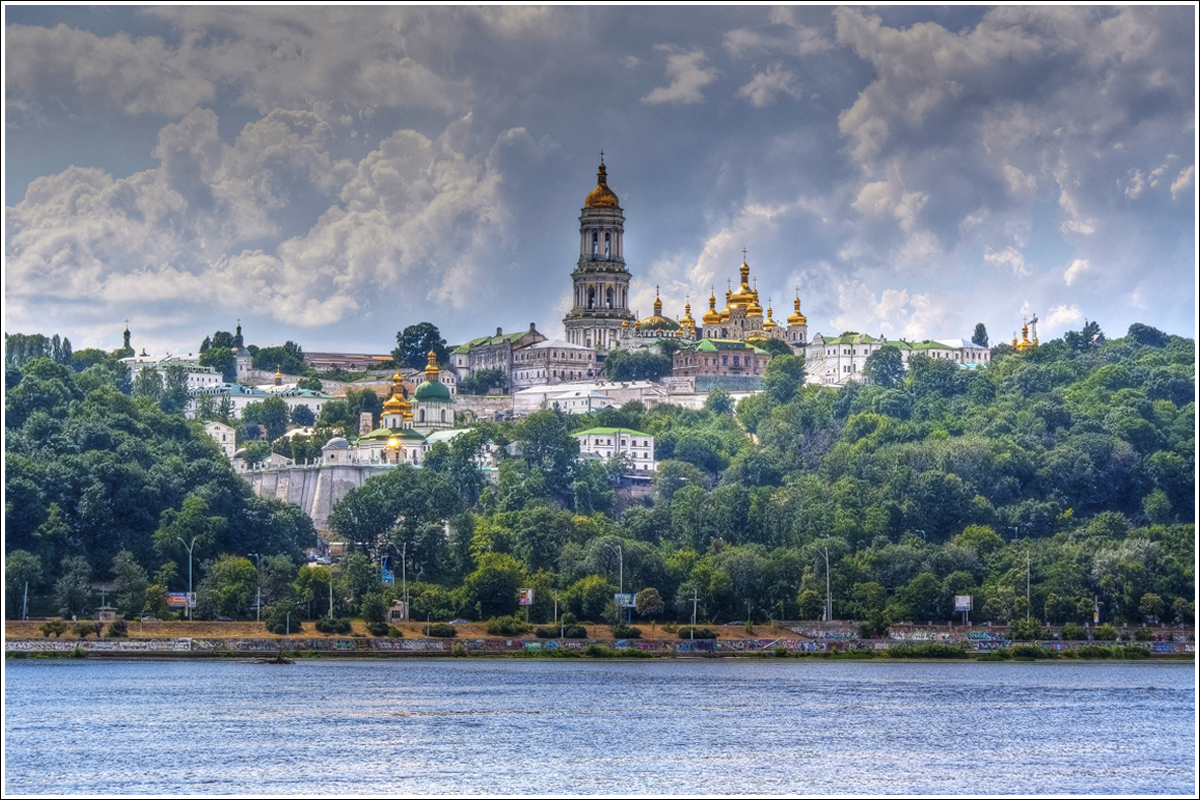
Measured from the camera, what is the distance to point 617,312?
564 feet

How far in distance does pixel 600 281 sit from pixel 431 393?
95.7 ft

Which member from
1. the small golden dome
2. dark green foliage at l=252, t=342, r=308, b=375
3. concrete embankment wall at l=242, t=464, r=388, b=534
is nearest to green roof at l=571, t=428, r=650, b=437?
the small golden dome

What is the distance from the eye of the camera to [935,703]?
6712cm

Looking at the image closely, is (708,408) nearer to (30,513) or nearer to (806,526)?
(806,526)

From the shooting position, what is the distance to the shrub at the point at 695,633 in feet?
288

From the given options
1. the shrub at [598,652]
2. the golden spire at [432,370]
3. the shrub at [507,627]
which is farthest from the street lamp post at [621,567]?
the golden spire at [432,370]

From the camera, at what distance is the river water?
4878cm

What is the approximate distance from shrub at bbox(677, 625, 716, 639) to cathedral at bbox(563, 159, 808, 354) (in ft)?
259

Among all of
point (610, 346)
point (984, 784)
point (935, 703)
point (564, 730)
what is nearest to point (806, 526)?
point (935, 703)

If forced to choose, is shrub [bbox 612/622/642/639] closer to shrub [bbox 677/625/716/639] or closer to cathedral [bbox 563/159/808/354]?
shrub [bbox 677/625/716/639]

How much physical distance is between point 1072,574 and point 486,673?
27469 millimetres

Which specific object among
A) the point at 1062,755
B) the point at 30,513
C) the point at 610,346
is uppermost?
the point at 610,346

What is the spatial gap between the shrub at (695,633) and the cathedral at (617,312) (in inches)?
3109

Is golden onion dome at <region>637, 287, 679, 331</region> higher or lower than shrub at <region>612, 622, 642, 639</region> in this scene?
higher
